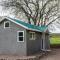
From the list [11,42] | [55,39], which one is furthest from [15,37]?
[55,39]

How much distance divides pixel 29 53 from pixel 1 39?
11.4 feet

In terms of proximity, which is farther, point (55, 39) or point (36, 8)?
point (55, 39)

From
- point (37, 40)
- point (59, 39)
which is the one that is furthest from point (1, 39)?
point (59, 39)

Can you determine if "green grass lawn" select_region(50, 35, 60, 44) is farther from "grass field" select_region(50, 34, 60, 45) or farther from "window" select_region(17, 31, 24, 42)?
"window" select_region(17, 31, 24, 42)

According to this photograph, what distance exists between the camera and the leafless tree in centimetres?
3825

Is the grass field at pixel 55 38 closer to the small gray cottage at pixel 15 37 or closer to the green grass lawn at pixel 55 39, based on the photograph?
the green grass lawn at pixel 55 39

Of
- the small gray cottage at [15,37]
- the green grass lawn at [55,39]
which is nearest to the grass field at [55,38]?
the green grass lawn at [55,39]

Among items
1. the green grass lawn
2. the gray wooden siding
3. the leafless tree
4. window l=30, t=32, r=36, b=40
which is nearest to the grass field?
the green grass lawn

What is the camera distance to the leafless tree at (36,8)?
38.2 metres

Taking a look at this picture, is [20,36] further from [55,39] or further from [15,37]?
[55,39]

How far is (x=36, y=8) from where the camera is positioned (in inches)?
1538

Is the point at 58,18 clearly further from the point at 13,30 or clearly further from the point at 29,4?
the point at 13,30

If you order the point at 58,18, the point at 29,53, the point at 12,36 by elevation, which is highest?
the point at 58,18

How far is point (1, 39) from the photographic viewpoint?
27.5 meters
